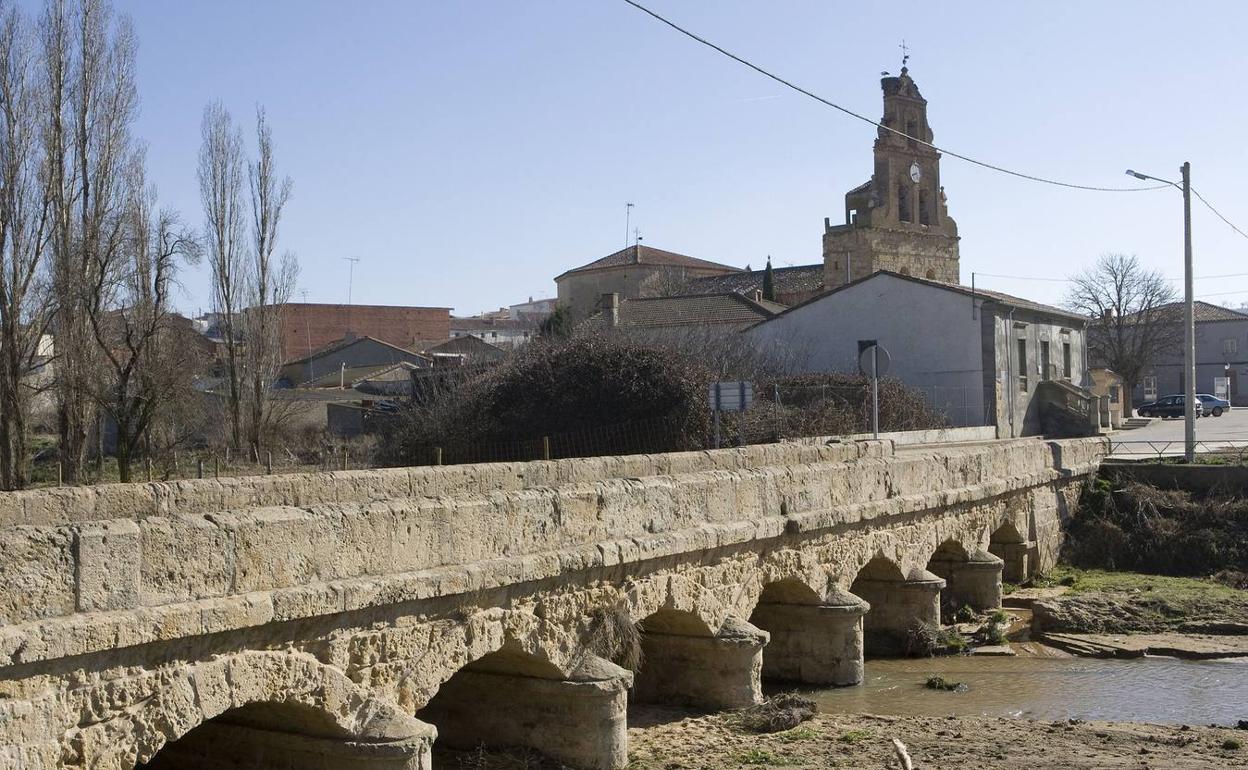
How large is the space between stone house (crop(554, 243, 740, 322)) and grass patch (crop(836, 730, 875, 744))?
49.8 metres

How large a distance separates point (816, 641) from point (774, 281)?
46.3 meters

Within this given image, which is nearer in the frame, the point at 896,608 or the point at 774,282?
the point at 896,608

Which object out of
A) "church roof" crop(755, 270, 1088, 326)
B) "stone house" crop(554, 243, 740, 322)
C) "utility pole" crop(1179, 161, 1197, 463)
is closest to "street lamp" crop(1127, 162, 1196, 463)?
"utility pole" crop(1179, 161, 1197, 463)

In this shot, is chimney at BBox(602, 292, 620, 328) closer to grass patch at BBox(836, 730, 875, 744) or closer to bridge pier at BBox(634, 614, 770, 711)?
bridge pier at BBox(634, 614, 770, 711)

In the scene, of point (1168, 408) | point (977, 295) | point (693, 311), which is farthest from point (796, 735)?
point (1168, 408)

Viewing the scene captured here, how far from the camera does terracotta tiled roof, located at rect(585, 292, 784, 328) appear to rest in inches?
1547

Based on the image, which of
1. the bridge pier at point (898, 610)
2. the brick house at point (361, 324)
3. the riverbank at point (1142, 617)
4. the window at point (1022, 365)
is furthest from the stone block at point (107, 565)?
the brick house at point (361, 324)

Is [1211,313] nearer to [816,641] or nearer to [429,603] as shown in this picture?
[816,641]

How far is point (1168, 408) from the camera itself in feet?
153

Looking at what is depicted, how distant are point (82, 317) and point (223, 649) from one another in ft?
56.0

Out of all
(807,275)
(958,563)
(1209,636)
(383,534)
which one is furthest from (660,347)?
(807,275)

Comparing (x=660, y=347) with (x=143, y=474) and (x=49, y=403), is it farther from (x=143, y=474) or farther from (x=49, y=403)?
(x=49, y=403)

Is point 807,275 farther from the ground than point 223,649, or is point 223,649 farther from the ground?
point 807,275

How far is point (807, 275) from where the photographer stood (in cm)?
5672
